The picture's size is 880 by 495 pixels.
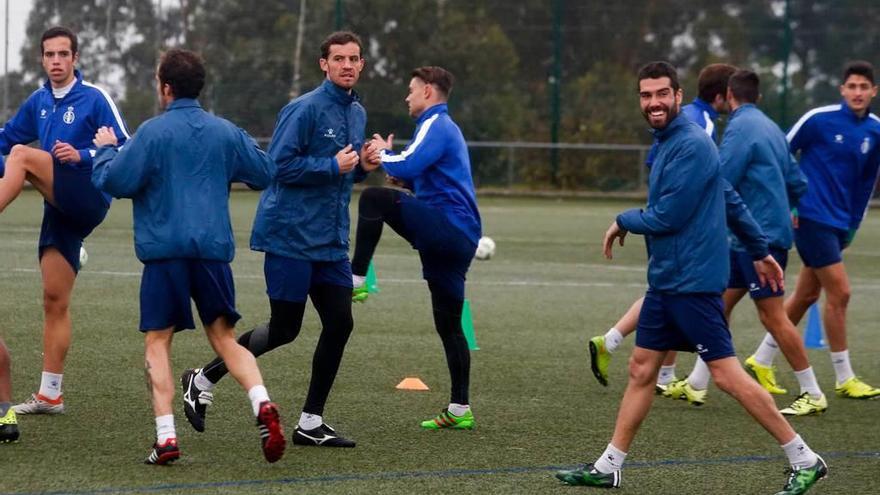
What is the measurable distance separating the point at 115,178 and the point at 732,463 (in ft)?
10.4

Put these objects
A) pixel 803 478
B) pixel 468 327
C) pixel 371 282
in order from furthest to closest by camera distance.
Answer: pixel 371 282, pixel 468 327, pixel 803 478

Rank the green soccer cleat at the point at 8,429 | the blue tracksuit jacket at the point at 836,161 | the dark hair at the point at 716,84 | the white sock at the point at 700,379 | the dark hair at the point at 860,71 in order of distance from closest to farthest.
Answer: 1. the green soccer cleat at the point at 8,429
2. the dark hair at the point at 716,84
3. the white sock at the point at 700,379
4. the dark hair at the point at 860,71
5. the blue tracksuit jacket at the point at 836,161

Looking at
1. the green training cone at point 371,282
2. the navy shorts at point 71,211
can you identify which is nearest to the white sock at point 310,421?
the navy shorts at point 71,211

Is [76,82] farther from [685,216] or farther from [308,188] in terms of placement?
[685,216]

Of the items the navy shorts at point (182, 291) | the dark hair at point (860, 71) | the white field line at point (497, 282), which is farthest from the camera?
the white field line at point (497, 282)

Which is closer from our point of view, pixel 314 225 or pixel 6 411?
pixel 6 411

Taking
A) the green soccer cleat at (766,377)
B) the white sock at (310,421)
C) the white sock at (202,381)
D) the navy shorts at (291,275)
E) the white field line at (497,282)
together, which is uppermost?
the navy shorts at (291,275)

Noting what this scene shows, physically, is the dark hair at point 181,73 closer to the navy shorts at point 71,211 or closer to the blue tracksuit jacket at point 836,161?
the navy shorts at point 71,211

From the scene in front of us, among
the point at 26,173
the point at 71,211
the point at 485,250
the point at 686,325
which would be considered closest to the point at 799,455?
the point at 686,325

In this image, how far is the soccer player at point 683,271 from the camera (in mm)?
6281

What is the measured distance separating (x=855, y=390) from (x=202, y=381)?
4.22m

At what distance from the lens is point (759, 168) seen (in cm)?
847

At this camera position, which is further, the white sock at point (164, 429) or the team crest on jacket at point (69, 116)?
the team crest on jacket at point (69, 116)

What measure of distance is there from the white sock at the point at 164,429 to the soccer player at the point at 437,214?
63.2 inches
